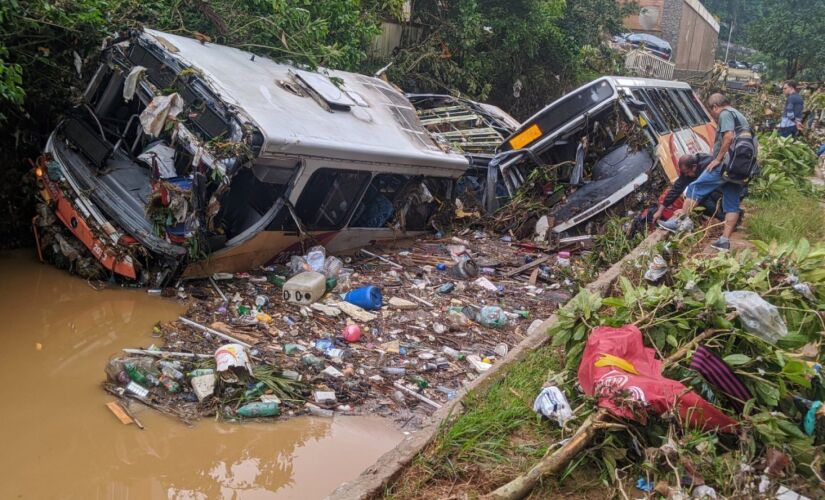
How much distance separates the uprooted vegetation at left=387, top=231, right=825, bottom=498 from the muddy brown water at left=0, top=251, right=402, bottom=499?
0.83 m

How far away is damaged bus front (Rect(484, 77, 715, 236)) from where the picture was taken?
8.33 m

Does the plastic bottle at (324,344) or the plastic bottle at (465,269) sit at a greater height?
the plastic bottle at (324,344)

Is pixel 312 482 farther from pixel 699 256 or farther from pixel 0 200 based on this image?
Result: pixel 0 200

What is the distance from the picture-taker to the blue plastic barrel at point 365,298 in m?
6.17

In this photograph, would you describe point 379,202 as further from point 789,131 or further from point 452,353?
point 789,131

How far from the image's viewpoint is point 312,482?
3.92 meters

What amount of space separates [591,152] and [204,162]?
5.36m

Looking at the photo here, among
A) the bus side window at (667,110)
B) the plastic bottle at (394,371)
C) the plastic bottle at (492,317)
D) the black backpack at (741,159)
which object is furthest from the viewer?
the bus side window at (667,110)

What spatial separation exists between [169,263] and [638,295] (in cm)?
378

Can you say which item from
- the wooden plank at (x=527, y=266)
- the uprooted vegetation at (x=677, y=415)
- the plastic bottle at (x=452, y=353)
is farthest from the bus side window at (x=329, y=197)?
the uprooted vegetation at (x=677, y=415)

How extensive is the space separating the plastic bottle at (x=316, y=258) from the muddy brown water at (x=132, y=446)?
1871mm

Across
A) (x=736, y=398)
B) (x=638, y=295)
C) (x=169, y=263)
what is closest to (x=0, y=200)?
(x=169, y=263)

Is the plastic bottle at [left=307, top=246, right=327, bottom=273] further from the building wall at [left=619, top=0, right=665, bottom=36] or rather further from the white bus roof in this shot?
the building wall at [left=619, top=0, right=665, bottom=36]

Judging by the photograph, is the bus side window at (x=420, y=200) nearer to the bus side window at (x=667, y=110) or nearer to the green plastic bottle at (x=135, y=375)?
the bus side window at (x=667, y=110)
